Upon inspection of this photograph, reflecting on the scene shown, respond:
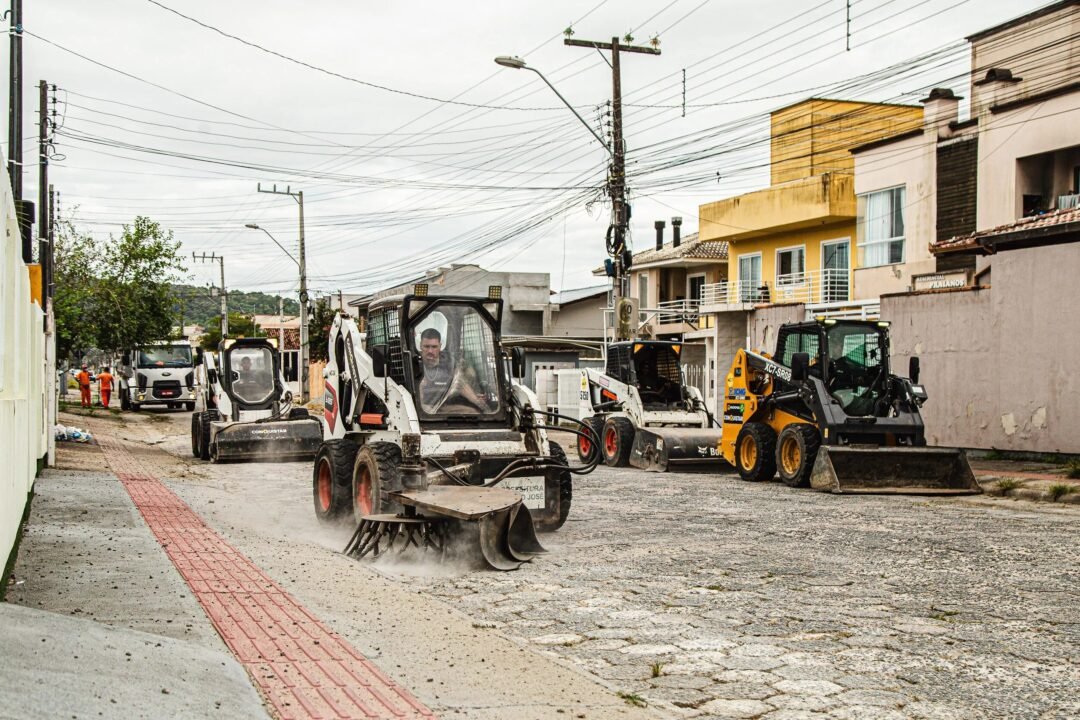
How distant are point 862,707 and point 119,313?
125 feet

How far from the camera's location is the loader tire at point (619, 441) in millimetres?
21250

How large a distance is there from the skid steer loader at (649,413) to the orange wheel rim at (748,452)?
1513 millimetres

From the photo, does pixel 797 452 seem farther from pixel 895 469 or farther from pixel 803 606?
pixel 803 606

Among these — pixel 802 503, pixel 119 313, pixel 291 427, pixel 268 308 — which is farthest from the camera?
pixel 268 308

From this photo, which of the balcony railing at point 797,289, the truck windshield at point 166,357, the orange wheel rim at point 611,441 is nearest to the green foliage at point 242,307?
the truck windshield at point 166,357

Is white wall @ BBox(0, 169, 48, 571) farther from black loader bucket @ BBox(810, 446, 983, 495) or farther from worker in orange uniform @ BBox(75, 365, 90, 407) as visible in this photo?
worker in orange uniform @ BBox(75, 365, 90, 407)

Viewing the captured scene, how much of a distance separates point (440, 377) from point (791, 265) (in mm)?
26112

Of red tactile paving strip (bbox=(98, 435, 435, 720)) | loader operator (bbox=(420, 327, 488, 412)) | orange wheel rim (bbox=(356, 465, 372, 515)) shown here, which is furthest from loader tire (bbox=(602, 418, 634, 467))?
red tactile paving strip (bbox=(98, 435, 435, 720))

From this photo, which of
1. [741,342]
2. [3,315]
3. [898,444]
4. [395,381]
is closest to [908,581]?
[395,381]

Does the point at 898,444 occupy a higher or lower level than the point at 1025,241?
lower

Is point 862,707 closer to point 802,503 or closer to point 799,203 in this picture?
point 802,503

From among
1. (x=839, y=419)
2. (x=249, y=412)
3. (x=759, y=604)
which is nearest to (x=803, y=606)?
(x=759, y=604)

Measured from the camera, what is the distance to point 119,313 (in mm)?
39938

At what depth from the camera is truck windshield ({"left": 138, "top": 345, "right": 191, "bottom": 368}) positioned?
44938 millimetres
